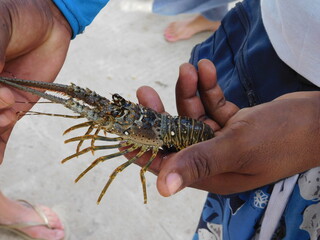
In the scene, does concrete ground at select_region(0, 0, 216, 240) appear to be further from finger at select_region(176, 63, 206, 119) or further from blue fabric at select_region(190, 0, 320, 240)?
finger at select_region(176, 63, 206, 119)

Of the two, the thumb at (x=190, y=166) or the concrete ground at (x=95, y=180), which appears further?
the concrete ground at (x=95, y=180)

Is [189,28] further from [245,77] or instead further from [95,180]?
[245,77]

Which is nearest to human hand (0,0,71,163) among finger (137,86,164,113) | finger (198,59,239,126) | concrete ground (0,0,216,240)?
finger (137,86,164,113)

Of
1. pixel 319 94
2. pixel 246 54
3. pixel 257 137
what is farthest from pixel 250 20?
pixel 257 137

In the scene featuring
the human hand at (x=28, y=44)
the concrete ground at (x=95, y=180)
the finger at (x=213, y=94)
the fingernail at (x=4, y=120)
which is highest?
the human hand at (x=28, y=44)

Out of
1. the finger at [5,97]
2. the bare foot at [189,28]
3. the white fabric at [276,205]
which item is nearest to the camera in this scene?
the finger at [5,97]

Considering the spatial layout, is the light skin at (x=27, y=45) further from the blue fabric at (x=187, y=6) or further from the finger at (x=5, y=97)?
the blue fabric at (x=187, y=6)

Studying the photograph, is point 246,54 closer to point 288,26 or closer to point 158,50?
point 288,26

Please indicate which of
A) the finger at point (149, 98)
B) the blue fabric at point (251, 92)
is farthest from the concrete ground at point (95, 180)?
the finger at point (149, 98)
